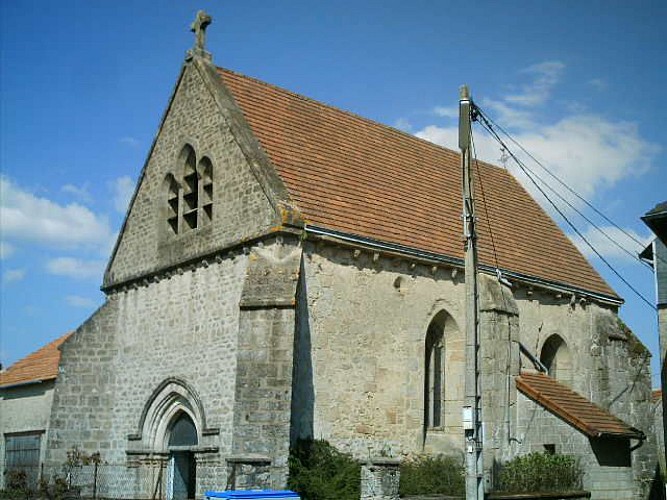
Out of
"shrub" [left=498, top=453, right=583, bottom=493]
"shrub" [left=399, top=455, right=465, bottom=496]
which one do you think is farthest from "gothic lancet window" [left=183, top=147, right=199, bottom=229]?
"shrub" [left=498, top=453, right=583, bottom=493]

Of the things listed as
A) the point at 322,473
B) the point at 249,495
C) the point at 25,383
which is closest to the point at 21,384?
the point at 25,383

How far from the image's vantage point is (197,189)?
20.8m

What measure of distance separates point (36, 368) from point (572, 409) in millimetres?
16846

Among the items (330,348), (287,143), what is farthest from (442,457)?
(287,143)

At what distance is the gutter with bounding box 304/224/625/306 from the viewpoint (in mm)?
18203

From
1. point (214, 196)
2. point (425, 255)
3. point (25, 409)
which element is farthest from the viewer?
point (25, 409)

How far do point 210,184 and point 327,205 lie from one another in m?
3.06

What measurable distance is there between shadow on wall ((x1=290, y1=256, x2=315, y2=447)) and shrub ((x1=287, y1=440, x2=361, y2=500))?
31cm

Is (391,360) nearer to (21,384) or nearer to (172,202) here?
(172,202)

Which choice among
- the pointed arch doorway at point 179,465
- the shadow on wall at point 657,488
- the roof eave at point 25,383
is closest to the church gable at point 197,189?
the pointed arch doorway at point 179,465

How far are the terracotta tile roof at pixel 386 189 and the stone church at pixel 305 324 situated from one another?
76 mm

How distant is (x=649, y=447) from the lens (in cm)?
2214

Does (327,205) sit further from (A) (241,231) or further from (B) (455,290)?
(B) (455,290)

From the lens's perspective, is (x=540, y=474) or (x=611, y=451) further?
(x=611, y=451)
